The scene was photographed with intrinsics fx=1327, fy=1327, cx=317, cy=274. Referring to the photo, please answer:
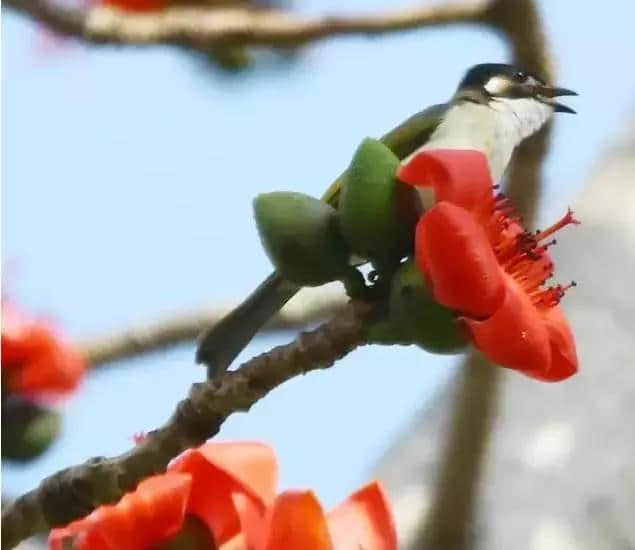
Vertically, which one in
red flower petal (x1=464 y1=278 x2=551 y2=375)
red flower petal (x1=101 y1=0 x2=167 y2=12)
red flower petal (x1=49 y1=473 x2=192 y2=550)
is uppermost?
red flower petal (x1=101 y1=0 x2=167 y2=12)

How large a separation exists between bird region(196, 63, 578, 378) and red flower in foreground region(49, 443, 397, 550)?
0.03 meters

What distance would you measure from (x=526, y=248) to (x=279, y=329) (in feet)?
1.29

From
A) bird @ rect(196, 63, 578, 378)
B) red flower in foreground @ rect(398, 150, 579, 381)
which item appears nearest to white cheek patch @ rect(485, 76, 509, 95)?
bird @ rect(196, 63, 578, 378)

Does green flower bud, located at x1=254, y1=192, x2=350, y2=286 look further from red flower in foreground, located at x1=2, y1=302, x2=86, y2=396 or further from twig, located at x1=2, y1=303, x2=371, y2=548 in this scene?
red flower in foreground, located at x1=2, y1=302, x2=86, y2=396

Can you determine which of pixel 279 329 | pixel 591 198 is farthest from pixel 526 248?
pixel 591 198

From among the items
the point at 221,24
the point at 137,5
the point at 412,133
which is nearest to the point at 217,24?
the point at 221,24

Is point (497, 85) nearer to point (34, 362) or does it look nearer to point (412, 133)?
point (412, 133)

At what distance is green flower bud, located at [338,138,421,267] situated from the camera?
264 millimetres

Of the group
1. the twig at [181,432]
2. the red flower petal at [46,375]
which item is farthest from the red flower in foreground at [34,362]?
the twig at [181,432]

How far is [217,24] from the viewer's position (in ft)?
1.78

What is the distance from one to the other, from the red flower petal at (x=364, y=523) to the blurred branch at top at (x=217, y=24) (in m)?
0.28

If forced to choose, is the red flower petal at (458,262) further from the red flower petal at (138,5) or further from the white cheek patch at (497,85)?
the red flower petal at (138,5)

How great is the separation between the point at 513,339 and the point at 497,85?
0.51ft

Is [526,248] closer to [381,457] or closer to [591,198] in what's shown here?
[381,457]
